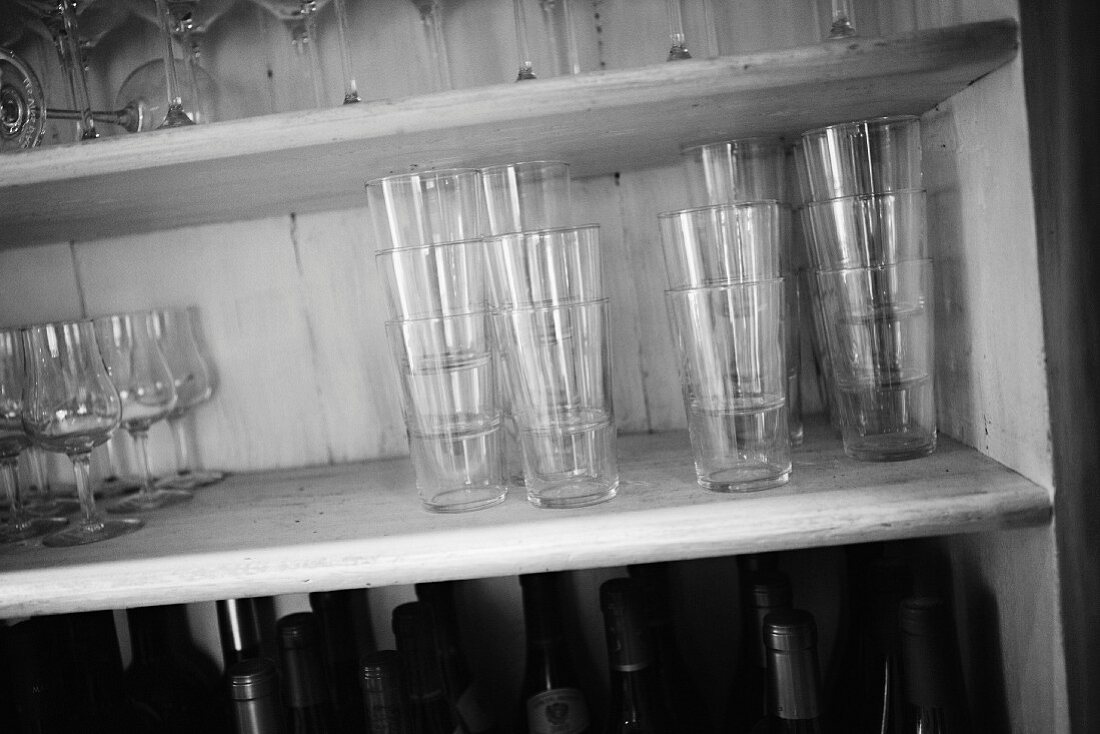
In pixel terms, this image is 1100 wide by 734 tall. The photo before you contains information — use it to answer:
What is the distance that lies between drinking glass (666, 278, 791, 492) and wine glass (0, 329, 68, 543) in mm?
615

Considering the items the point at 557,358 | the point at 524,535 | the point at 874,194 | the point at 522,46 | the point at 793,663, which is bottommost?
the point at 793,663

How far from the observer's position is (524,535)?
0.67 meters

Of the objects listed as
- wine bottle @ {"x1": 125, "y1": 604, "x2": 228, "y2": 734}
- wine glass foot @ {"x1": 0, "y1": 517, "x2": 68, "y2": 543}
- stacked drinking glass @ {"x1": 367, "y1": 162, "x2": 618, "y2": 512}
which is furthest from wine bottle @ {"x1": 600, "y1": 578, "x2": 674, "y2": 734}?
wine glass foot @ {"x1": 0, "y1": 517, "x2": 68, "y2": 543}

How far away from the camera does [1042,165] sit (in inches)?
24.0

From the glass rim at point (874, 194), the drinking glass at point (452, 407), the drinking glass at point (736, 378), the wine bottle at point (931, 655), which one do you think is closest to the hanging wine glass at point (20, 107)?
the drinking glass at point (452, 407)

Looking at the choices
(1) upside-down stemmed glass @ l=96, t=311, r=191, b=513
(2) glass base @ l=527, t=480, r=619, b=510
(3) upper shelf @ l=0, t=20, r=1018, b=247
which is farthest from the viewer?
(1) upside-down stemmed glass @ l=96, t=311, r=191, b=513

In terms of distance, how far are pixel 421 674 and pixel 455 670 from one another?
12cm

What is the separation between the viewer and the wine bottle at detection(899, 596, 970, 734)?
0.70m

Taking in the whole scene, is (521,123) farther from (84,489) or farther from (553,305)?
(84,489)

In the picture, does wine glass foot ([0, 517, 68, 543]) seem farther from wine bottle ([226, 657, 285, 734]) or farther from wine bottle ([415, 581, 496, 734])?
wine bottle ([415, 581, 496, 734])

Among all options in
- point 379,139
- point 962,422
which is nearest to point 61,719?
point 379,139

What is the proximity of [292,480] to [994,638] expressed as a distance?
0.69 metres

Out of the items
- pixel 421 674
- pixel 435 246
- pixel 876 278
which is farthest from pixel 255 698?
pixel 876 278

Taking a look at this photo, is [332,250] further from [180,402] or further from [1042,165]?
[1042,165]
